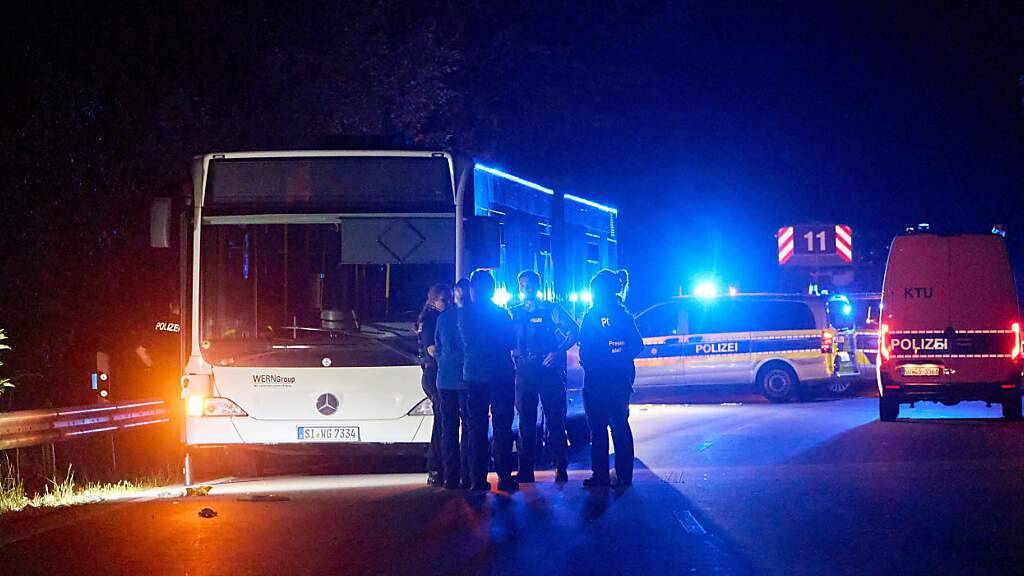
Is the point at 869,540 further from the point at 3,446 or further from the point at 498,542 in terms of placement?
the point at 3,446

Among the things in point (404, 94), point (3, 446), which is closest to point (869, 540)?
point (3, 446)

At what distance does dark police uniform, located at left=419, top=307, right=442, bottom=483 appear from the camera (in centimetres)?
1409

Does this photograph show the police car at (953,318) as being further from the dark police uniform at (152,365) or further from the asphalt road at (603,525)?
the dark police uniform at (152,365)

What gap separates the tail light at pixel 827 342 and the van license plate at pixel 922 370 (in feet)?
20.4

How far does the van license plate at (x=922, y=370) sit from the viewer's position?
2170 cm

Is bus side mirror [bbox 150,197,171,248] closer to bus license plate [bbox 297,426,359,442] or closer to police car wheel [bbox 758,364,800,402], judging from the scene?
bus license plate [bbox 297,426,359,442]

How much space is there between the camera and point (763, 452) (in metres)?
17.7

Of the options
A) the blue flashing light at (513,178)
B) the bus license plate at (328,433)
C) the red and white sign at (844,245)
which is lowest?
the bus license plate at (328,433)

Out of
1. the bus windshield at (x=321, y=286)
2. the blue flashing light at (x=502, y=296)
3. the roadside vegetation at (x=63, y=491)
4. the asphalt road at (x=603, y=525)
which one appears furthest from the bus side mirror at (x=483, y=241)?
the roadside vegetation at (x=63, y=491)

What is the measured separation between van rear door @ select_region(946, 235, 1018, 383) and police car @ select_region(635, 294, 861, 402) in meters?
6.44

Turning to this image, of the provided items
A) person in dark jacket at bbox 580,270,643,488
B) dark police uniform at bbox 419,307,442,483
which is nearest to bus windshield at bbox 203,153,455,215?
dark police uniform at bbox 419,307,442,483

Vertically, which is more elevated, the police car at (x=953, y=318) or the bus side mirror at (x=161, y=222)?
the bus side mirror at (x=161, y=222)

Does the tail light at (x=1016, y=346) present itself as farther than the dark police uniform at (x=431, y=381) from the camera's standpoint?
Yes

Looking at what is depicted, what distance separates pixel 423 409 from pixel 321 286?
152 centimetres
